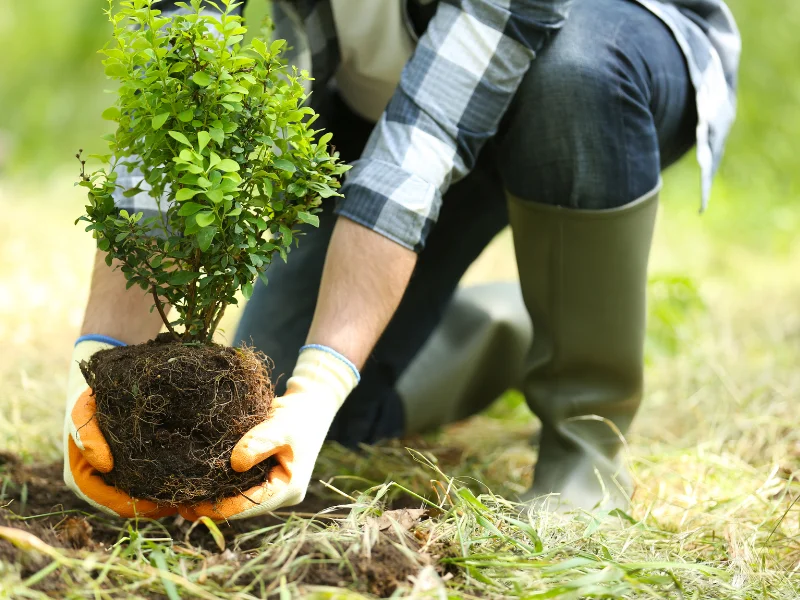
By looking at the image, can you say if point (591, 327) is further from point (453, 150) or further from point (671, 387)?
point (671, 387)

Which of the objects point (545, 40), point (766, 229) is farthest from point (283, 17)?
point (766, 229)

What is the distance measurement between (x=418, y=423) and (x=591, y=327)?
80 cm

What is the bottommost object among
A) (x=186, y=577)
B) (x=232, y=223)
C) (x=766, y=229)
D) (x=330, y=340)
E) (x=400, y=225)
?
(x=766, y=229)

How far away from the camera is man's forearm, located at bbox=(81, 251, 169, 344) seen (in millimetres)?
1562

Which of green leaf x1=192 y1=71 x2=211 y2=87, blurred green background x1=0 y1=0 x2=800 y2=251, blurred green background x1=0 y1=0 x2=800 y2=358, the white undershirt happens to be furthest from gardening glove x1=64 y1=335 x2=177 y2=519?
blurred green background x1=0 y1=0 x2=800 y2=251

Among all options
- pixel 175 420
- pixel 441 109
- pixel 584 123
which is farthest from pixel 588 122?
pixel 175 420

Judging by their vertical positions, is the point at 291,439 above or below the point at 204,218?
below

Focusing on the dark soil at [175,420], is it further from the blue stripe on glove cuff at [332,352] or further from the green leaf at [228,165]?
the green leaf at [228,165]

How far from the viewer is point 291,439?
52.4 inches

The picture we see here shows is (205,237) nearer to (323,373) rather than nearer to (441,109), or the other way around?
(323,373)

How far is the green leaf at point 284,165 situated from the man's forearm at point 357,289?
25 centimetres

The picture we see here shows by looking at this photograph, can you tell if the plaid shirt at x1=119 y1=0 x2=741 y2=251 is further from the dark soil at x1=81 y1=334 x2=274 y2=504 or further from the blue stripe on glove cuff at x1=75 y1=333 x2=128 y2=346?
the dark soil at x1=81 y1=334 x2=274 y2=504

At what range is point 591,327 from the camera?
1794 millimetres

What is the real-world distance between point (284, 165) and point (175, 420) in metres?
0.42
